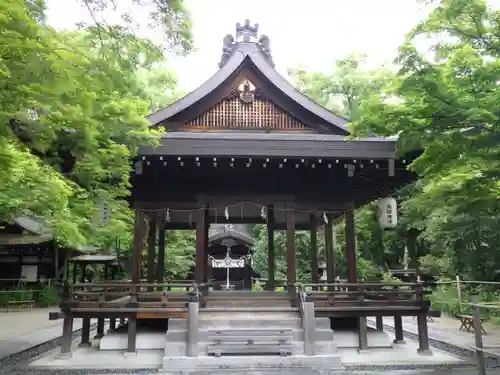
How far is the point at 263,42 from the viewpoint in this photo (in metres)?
11.8

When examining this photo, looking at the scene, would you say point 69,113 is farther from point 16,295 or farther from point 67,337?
point 16,295

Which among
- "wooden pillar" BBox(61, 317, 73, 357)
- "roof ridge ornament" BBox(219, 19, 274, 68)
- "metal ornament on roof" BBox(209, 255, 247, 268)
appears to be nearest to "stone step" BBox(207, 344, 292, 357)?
"wooden pillar" BBox(61, 317, 73, 357)

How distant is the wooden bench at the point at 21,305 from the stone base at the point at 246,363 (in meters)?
15.2

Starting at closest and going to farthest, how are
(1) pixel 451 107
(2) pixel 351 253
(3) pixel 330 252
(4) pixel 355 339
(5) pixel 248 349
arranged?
(1) pixel 451 107
(5) pixel 248 349
(4) pixel 355 339
(2) pixel 351 253
(3) pixel 330 252

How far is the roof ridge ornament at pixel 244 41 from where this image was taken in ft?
37.6

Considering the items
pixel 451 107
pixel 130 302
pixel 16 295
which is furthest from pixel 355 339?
pixel 16 295

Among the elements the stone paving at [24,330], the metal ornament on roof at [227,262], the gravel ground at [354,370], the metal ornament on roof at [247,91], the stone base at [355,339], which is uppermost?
the metal ornament on roof at [247,91]

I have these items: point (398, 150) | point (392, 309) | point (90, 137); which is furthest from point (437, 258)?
point (90, 137)

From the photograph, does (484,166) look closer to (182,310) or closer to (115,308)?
(182,310)

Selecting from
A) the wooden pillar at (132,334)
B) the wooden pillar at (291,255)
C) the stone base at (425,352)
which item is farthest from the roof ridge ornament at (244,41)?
the stone base at (425,352)

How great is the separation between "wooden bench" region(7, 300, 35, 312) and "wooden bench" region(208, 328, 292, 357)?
610 inches

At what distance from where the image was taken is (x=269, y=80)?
10.3m

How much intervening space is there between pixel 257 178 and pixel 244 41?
4.21 metres

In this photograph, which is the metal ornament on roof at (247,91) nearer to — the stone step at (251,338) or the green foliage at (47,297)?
the stone step at (251,338)
